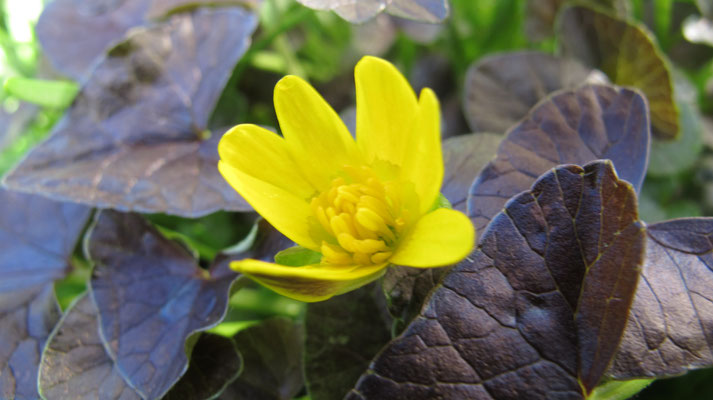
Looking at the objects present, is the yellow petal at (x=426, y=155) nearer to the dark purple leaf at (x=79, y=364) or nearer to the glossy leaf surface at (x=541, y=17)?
the dark purple leaf at (x=79, y=364)

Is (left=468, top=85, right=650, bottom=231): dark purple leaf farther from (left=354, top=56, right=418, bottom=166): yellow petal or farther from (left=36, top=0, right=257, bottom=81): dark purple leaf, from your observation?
(left=36, top=0, right=257, bottom=81): dark purple leaf

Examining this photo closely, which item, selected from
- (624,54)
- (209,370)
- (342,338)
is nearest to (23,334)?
(209,370)

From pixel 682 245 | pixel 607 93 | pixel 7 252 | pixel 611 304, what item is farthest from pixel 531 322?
pixel 7 252

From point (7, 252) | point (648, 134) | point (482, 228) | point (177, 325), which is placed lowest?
point (7, 252)

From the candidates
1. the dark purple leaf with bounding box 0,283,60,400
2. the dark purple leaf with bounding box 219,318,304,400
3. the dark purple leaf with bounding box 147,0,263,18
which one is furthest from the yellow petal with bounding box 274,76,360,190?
the dark purple leaf with bounding box 147,0,263,18

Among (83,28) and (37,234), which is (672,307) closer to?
(37,234)

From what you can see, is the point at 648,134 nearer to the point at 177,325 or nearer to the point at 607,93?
the point at 607,93

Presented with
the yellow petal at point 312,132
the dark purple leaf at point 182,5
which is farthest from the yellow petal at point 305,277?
the dark purple leaf at point 182,5
